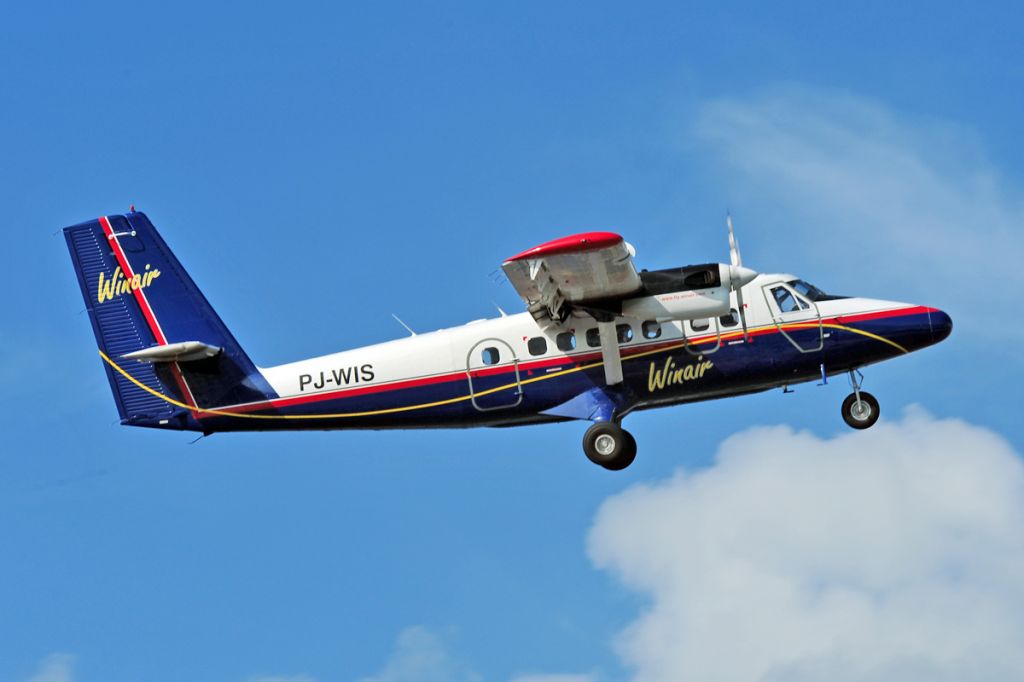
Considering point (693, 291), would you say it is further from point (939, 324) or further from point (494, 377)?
point (939, 324)

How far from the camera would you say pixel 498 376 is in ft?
78.2

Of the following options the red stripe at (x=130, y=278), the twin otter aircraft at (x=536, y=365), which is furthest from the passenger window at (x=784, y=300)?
the red stripe at (x=130, y=278)

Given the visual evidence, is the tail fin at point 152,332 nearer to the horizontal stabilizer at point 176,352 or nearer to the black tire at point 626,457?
the horizontal stabilizer at point 176,352

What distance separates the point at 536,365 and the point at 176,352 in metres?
5.71

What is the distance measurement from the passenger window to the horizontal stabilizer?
8.93 meters

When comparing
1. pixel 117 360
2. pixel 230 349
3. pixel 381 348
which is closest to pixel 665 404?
pixel 381 348

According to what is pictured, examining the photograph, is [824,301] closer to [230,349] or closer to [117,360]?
[230,349]

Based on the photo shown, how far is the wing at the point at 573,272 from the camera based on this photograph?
2081 centimetres

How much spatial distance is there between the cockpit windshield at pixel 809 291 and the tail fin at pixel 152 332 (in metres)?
8.53

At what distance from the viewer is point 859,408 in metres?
24.1

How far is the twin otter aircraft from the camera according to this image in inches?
923

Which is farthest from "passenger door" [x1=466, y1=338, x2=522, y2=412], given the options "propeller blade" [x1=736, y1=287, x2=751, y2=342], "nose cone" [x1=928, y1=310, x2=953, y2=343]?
"nose cone" [x1=928, y1=310, x2=953, y2=343]

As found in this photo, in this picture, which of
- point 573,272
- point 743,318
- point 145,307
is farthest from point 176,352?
point 743,318

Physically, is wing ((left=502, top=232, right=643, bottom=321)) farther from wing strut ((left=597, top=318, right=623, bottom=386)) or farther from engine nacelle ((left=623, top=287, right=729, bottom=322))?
wing strut ((left=597, top=318, right=623, bottom=386))
